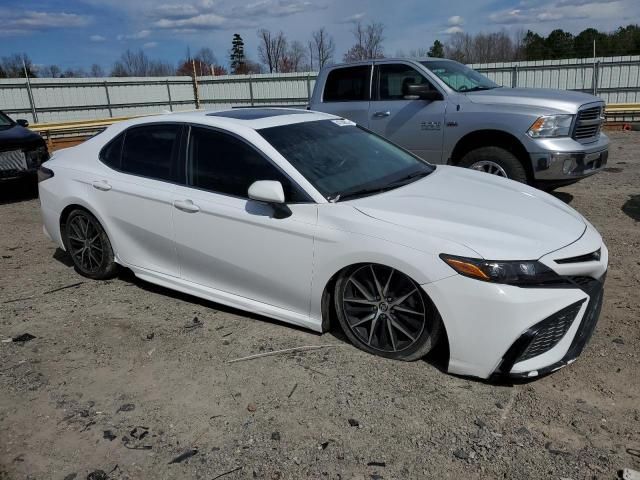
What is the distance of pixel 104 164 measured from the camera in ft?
16.1

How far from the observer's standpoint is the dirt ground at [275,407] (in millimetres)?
2742

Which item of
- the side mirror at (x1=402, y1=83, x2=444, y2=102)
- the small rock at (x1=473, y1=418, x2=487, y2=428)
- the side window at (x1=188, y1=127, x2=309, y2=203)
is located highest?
the side mirror at (x1=402, y1=83, x2=444, y2=102)

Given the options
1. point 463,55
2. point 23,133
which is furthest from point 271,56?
point 23,133

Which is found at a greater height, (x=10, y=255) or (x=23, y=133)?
(x=23, y=133)

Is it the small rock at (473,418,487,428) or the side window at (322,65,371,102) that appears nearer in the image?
the small rock at (473,418,487,428)

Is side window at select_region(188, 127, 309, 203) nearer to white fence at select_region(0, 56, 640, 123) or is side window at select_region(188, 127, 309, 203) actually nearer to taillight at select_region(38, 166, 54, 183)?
taillight at select_region(38, 166, 54, 183)

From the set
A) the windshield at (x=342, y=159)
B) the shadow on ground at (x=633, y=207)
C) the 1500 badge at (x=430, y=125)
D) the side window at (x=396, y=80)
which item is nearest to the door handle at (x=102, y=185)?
the windshield at (x=342, y=159)


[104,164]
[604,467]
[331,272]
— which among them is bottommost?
[604,467]

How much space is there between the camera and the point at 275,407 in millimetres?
3211

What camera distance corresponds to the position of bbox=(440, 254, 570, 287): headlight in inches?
120

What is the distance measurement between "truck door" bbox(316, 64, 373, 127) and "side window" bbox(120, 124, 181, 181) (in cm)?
390

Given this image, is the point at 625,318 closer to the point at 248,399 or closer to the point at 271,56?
the point at 248,399

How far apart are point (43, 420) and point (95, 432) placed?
37cm

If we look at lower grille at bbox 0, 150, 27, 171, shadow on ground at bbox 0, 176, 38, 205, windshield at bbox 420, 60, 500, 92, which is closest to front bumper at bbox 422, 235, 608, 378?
windshield at bbox 420, 60, 500, 92
